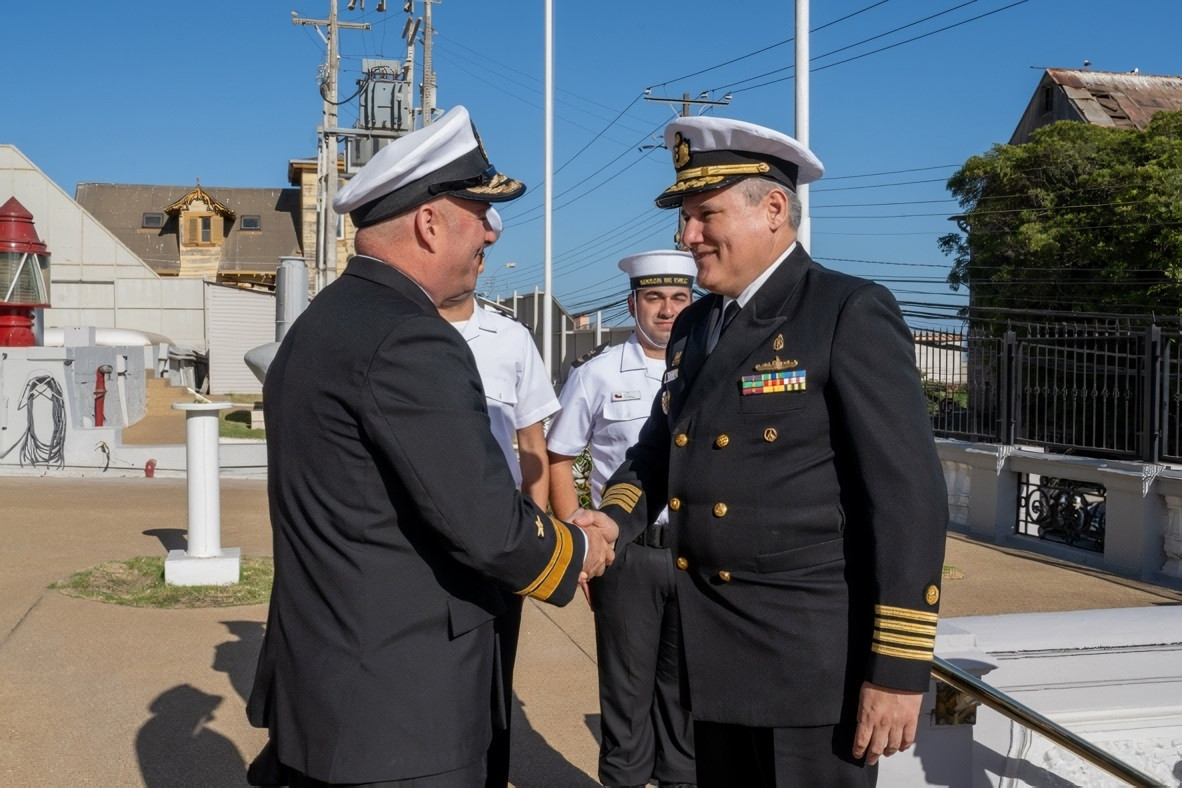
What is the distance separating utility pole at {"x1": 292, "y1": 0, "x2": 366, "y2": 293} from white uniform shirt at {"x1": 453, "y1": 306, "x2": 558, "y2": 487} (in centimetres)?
1941

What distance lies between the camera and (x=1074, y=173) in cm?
2555

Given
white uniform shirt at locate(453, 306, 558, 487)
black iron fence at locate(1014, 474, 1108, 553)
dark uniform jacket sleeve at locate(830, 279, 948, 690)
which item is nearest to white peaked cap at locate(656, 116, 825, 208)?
dark uniform jacket sleeve at locate(830, 279, 948, 690)

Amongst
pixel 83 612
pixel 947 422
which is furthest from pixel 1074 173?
pixel 83 612

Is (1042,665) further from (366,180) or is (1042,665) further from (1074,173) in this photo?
(1074,173)

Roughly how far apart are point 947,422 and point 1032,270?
1544 centimetres

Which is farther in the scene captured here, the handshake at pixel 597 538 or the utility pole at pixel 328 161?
the utility pole at pixel 328 161

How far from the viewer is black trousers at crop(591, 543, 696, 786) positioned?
388cm

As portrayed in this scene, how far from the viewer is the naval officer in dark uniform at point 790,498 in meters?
2.33

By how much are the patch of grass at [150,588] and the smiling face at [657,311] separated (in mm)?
3352

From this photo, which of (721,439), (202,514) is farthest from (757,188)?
(202,514)

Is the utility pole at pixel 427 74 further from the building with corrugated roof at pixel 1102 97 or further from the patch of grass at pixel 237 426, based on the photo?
the building with corrugated roof at pixel 1102 97

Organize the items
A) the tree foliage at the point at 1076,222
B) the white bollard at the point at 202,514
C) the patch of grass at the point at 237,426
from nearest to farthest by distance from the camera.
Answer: the white bollard at the point at 202,514 < the patch of grass at the point at 237,426 < the tree foliage at the point at 1076,222

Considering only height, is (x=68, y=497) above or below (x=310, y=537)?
below

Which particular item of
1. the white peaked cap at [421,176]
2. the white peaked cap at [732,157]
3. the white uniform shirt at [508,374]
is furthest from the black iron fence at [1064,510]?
the white peaked cap at [421,176]
